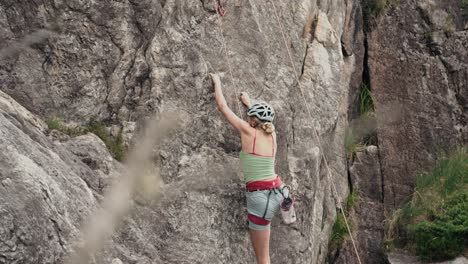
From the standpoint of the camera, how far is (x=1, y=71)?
7160 millimetres

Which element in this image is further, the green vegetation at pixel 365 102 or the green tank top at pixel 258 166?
the green vegetation at pixel 365 102

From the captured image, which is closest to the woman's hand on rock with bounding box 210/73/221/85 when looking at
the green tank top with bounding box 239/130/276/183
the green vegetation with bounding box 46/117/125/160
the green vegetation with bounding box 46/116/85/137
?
the green tank top with bounding box 239/130/276/183

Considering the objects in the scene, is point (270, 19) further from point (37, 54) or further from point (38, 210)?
point (38, 210)

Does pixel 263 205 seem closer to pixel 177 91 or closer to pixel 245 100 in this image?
pixel 245 100

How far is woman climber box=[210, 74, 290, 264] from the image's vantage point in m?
7.41

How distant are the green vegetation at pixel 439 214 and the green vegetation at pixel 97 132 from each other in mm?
5365

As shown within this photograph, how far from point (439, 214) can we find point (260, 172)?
13.9ft

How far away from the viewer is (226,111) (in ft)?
24.9

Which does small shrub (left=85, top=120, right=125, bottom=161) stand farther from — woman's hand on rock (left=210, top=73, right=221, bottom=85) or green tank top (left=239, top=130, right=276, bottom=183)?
green tank top (left=239, top=130, right=276, bottom=183)

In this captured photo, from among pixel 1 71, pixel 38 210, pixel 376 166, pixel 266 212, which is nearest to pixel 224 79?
pixel 266 212

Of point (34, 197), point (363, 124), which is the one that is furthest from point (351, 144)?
point (34, 197)

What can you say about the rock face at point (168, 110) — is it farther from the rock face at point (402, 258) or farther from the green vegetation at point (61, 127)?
the rock face at point (402, 258)

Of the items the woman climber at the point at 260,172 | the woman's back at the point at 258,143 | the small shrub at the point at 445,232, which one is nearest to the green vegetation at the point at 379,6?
the small shrub at the point at 445,232

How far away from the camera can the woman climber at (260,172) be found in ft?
24.3
